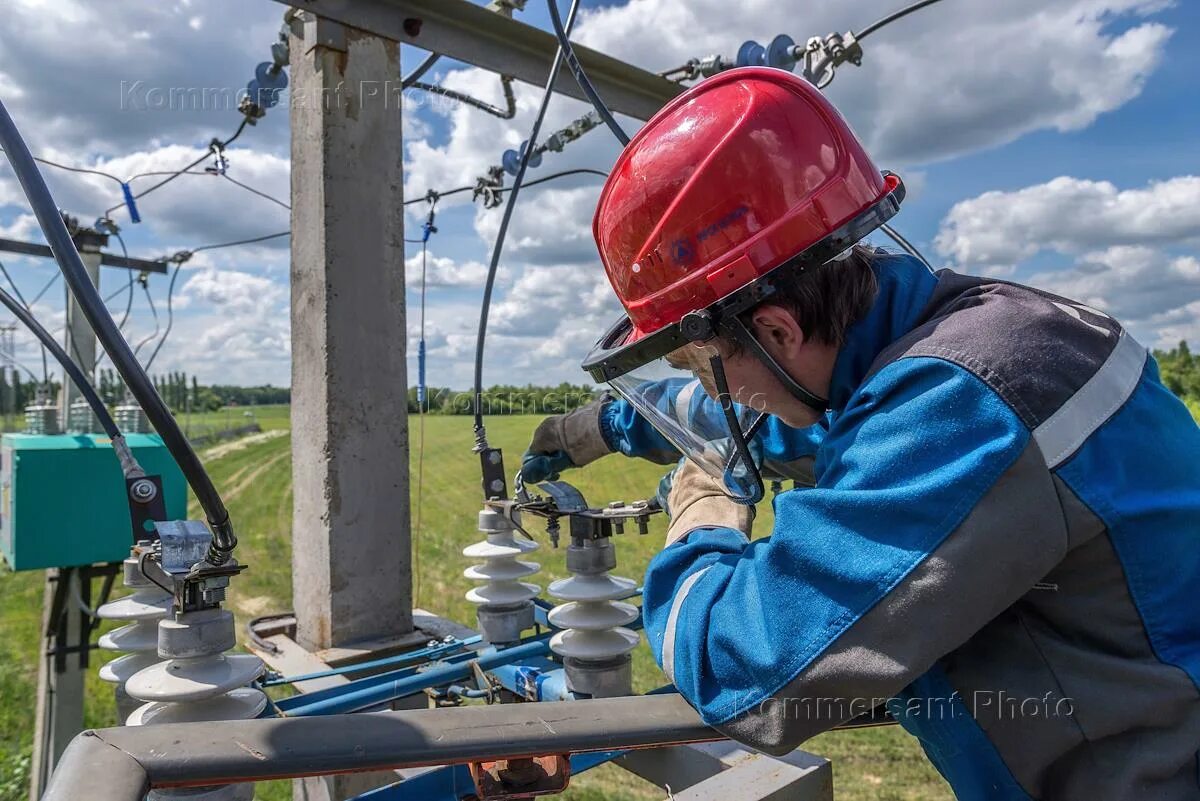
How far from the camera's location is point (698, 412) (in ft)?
5.40

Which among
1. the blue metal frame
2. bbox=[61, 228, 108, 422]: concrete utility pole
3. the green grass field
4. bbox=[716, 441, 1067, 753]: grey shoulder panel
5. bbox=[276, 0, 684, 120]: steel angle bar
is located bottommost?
the green grass field

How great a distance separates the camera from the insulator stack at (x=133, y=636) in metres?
1.52

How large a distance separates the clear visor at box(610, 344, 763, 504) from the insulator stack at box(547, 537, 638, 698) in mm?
411

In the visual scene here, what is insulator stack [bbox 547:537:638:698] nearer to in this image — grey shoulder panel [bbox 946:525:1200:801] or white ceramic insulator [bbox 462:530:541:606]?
white ceramic insulator [bbox 462:530:541:606]

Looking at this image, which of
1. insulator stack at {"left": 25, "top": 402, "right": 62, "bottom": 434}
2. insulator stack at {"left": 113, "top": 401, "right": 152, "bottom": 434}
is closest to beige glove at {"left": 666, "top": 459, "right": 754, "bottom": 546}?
insulator stack at {"left": 113, "top": 401, "right": 152, "bottom": 434}

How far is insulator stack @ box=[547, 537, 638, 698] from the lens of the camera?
180 centimetres

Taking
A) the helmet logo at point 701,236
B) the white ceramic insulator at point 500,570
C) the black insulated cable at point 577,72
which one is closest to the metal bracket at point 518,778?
the helmet logo at point 701,236

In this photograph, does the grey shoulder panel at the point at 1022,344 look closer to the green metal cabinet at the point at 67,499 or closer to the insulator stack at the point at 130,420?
the green metal cabinet at the point at 67,499

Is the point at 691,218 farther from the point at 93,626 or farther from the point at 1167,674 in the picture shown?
the point at 93,626

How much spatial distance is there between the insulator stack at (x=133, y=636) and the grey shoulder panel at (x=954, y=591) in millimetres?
1248

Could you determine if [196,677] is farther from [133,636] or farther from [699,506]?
[699,506]

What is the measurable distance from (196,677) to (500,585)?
1.03m

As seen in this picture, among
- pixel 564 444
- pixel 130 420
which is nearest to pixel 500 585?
pixel 564 444

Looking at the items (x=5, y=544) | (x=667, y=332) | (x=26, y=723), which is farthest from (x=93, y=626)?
(x=667, y=332)
